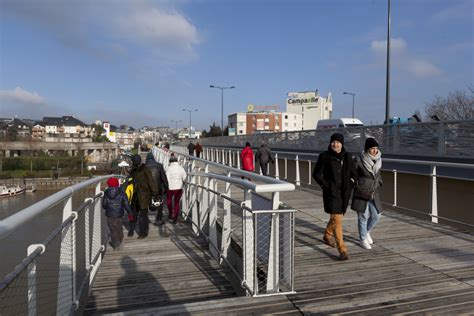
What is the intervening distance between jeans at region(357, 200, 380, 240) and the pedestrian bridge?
0.27 metres

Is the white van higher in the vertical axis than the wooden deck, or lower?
higher

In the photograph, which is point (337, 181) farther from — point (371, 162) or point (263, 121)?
point (263, 121)

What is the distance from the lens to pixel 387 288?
382 centimetres

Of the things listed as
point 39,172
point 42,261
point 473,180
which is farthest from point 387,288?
point 39,172

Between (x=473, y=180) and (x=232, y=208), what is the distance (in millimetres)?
5509

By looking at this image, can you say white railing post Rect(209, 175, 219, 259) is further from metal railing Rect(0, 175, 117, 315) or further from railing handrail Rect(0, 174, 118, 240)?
railing handrail Rect(0, 174, 118, 240)

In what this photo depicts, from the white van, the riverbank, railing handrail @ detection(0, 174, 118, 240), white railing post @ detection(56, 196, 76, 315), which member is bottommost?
the riverbank

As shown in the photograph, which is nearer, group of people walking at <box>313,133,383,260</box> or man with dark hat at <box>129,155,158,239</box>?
group of people walking at <box>313,133,383,260</box>

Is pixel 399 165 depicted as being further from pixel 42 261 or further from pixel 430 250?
pixel 42 261

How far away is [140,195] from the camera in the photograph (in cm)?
716

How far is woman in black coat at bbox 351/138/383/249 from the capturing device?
5168 mm

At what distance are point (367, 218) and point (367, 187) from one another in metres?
0.49

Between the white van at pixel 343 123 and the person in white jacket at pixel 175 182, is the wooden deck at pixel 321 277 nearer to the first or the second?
the person in white jacket at pixel 175 182

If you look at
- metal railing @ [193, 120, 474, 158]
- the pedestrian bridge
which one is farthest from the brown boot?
metal railing @ [193, 120, 474, 158]
